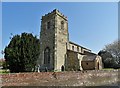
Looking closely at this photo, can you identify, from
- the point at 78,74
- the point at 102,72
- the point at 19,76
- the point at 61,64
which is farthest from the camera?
the point at 61,64

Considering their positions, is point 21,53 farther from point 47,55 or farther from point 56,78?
point 47,55

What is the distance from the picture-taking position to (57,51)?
109 feet

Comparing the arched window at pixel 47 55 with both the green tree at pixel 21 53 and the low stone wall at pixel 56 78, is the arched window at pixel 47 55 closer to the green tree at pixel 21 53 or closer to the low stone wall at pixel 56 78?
the low stone wall at pixel 56 78

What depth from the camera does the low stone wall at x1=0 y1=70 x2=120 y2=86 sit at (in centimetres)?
1620

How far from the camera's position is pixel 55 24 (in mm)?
34000

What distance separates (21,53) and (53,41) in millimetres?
13681

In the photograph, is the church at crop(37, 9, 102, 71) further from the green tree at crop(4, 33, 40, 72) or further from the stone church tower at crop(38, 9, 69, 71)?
the green tree at crop(4, 33, 40, 72)

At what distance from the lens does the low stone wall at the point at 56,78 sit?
53.2ft

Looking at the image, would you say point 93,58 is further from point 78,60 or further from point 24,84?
point 24,84

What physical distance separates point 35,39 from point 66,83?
617cm

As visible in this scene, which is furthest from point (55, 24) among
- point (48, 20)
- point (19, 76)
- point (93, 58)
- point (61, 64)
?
point (19, 76)

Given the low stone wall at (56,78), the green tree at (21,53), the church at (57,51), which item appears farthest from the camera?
the church at (57,51)

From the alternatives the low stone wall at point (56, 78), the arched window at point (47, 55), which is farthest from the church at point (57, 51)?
the low stone wall at point (56, 78)

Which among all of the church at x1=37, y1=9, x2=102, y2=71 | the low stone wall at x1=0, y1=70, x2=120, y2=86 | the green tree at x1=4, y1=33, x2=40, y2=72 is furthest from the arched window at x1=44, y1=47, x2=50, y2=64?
the green tree at x1=4, y1=33, x2=40, y2=72
